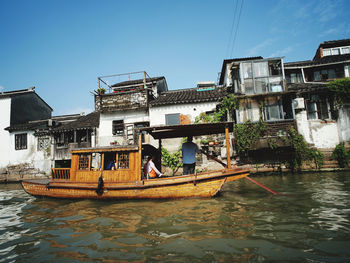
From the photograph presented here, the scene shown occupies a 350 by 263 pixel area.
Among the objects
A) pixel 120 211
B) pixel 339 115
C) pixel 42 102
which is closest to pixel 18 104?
pixel 42 102

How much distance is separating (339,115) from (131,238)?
52.0ft

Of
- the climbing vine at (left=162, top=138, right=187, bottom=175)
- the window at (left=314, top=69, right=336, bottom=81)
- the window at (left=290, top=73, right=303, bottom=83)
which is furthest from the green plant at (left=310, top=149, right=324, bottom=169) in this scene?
the climbing vine at (left=162, top=138, right=187, bottom=175)

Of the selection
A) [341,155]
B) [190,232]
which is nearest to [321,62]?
[341,155]

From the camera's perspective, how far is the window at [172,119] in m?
15.4

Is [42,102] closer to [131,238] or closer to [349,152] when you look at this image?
[131,238]

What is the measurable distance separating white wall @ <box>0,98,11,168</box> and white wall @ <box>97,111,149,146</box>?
10778mm

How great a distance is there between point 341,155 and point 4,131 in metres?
29.8

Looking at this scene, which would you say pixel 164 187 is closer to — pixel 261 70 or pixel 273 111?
pixel 273 111

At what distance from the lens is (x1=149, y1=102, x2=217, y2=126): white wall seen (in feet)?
49.9

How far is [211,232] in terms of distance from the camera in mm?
3408

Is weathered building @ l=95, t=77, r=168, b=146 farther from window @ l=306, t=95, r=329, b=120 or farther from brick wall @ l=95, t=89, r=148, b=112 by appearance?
window @ l=306, t=95, r=329, b=120

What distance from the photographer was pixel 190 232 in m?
3.46

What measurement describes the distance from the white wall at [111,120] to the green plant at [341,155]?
45.0ft

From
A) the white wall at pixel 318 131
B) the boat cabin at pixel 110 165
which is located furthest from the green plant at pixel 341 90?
the boat cabin at pixel 110 165
